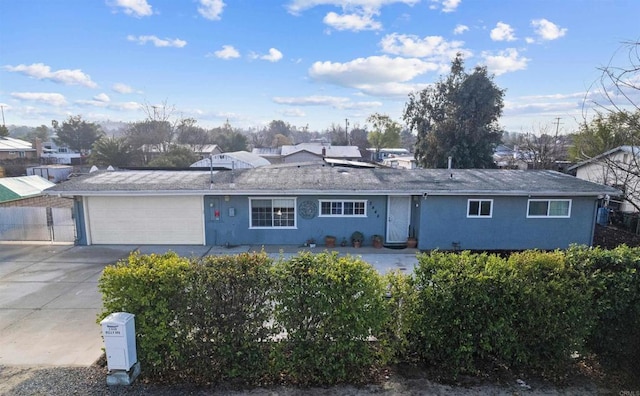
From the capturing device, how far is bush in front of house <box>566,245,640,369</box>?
504 centimetres

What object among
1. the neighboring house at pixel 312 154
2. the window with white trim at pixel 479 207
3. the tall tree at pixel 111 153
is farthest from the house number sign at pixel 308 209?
the tall tree at pixel 111 153

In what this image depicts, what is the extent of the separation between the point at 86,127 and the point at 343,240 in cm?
5895

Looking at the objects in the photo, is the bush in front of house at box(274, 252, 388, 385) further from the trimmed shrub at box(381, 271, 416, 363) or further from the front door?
the front door

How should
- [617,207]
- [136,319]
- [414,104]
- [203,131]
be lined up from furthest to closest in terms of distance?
1. [203,131]
2. [414,104]
3. [617,207]
4. [136,319]

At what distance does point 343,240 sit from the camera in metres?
14.0

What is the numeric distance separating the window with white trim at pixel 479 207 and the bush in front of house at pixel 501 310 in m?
8.68

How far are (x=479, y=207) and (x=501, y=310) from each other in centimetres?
937

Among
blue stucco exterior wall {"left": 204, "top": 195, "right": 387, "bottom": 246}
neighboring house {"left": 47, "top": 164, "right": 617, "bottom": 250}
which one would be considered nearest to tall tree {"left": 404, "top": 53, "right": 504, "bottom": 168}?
neighboring house {"left": 47, "top": 164, "right": 617, "bottom": 250}

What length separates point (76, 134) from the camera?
57.3 m

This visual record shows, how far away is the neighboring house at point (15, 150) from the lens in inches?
1603

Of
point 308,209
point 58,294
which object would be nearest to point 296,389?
point 58,294

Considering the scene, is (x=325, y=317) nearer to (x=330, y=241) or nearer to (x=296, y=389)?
(x=296, y=389)

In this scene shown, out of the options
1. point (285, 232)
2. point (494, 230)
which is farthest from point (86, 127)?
point (494, 230)

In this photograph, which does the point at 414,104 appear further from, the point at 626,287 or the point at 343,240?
the point at 626,287
